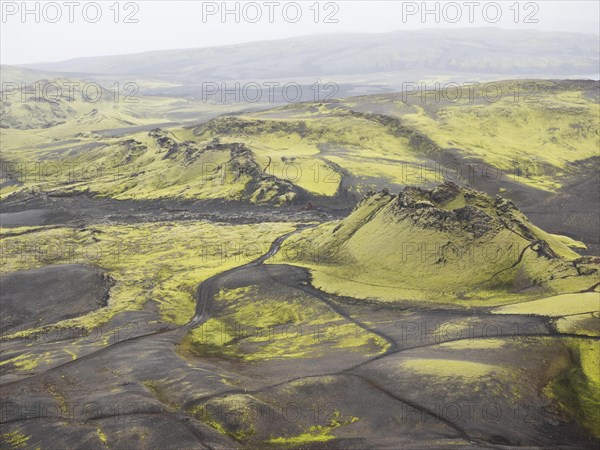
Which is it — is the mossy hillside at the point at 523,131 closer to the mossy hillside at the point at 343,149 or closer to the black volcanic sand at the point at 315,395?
the mossy hillside at the point at 343,149

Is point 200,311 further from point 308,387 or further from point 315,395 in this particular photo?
point 315,395

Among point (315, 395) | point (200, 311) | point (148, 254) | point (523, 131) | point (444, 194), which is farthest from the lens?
point (523, 131)

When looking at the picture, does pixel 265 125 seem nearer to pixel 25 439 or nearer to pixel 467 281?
pixel 467 281

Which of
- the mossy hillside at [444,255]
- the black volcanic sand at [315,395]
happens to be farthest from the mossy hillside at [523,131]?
the black volcanic sand at [315,395]

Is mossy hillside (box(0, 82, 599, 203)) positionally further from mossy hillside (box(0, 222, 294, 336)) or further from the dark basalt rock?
the dark basalt rock

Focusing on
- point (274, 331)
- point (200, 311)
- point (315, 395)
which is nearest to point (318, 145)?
point (200, 311)

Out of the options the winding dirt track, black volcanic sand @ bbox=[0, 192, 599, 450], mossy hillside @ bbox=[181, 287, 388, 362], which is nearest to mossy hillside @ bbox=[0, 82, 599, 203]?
the winding dirt track
